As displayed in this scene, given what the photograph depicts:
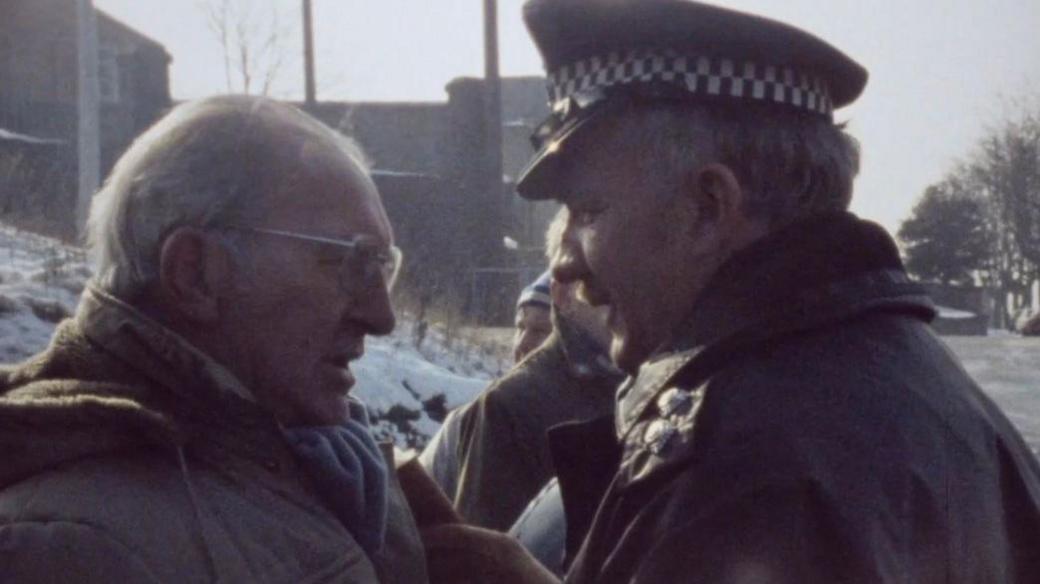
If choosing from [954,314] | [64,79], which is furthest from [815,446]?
[954,314]

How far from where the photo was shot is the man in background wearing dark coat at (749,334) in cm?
220

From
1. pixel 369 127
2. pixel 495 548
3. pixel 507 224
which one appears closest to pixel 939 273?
pixel 369 127

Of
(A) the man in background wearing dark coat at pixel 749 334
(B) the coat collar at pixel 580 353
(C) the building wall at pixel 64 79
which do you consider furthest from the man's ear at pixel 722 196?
(C) the building wall at pixel 64 79

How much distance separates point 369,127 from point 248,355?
4108cm

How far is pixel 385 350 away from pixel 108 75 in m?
32.2

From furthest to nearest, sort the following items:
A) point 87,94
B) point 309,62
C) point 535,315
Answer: point 309,62 < point 87,94 < point 535,315

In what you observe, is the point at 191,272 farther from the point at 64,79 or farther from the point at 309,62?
the point at 64,79

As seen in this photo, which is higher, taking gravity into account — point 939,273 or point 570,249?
point 570,249

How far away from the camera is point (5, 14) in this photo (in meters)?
43.2

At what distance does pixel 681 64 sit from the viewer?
257 centimetres

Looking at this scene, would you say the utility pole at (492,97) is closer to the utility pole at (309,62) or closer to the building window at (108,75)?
the utility pole at (309,62)

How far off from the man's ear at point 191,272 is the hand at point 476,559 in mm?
590

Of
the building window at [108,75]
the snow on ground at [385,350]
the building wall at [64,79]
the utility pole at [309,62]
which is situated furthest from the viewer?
the building window at [108,75]

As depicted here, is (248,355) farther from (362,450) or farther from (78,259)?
(78,259)
